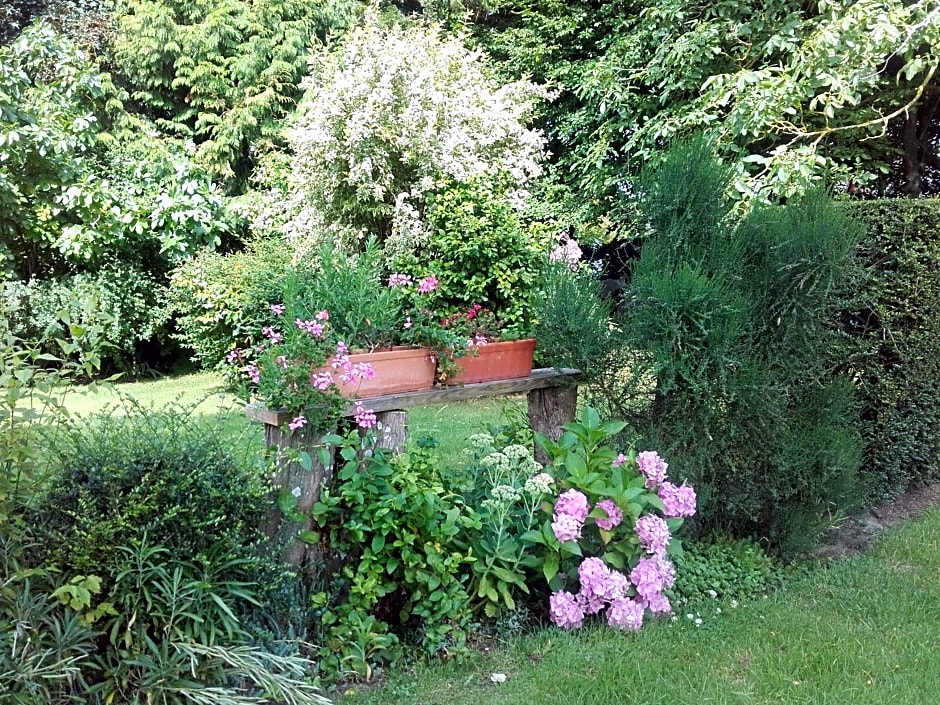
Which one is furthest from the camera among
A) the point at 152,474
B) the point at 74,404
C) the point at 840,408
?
the point at 74,404

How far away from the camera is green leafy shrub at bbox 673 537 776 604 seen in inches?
128

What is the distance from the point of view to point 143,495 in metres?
2.26

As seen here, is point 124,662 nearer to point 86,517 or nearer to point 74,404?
point 86,517

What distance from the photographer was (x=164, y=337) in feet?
36.3

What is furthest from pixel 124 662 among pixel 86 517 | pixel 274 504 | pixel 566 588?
pixel 566 588

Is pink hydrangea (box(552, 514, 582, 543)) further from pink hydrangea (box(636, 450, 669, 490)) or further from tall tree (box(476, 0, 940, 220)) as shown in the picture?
tall tree (box(476, 0, 940, 220))

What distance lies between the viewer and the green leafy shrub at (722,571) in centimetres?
324

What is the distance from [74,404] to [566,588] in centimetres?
737

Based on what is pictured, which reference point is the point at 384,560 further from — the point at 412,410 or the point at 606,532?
the point at 412,410

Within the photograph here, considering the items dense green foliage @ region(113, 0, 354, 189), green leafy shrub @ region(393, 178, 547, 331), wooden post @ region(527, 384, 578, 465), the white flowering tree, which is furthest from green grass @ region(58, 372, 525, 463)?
dense green foliage @ region(113, 0, 354, 189)

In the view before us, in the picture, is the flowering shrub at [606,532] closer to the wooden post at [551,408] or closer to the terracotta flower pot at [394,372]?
the wooden post at [551,408]

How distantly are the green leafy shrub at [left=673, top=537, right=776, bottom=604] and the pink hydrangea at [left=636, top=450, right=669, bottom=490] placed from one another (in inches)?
15.2

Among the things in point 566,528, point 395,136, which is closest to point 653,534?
point 566,528

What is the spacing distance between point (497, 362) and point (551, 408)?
16.1 inches
